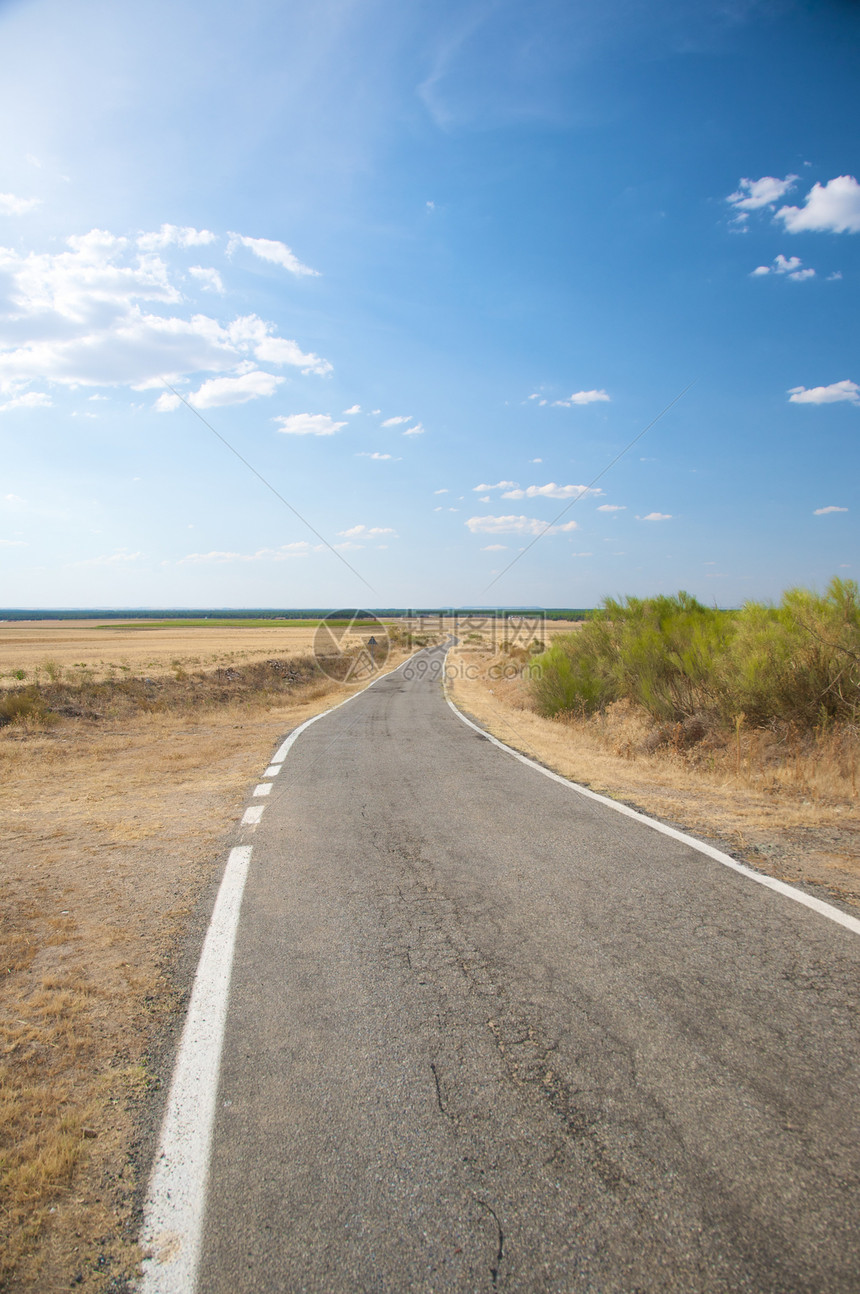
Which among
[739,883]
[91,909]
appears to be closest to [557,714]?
Result: [739,883]

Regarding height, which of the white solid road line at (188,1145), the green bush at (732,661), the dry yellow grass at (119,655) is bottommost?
the dry yellow grass at (119,655)

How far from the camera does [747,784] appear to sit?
26.0 ft

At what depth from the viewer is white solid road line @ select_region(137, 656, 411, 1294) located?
1.87 m

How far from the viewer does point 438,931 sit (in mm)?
3969

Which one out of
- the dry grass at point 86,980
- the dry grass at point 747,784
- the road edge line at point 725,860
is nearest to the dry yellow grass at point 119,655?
the dry grass at point 86,980

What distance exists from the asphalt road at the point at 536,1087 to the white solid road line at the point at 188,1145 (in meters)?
0.06

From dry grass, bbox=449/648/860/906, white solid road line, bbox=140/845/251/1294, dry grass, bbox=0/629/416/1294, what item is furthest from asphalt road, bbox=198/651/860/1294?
dry grass, bbox=449/648/860/906

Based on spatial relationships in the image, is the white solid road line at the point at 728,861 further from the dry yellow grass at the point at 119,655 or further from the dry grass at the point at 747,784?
the dry yellow grass at the point at 119,655

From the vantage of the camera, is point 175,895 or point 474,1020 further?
point 175,895

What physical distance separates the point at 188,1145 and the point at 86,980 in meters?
1.52

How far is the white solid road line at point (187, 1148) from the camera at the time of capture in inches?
73.6

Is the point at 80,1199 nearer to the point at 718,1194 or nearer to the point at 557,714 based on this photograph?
the point at 718,1194

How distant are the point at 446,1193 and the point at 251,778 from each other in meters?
7.31

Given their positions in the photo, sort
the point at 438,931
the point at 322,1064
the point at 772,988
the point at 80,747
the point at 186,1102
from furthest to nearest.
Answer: the point at 80,747, the point at 438,931, the point at 772,988, the point at 322,1064, the point at 186,1102
